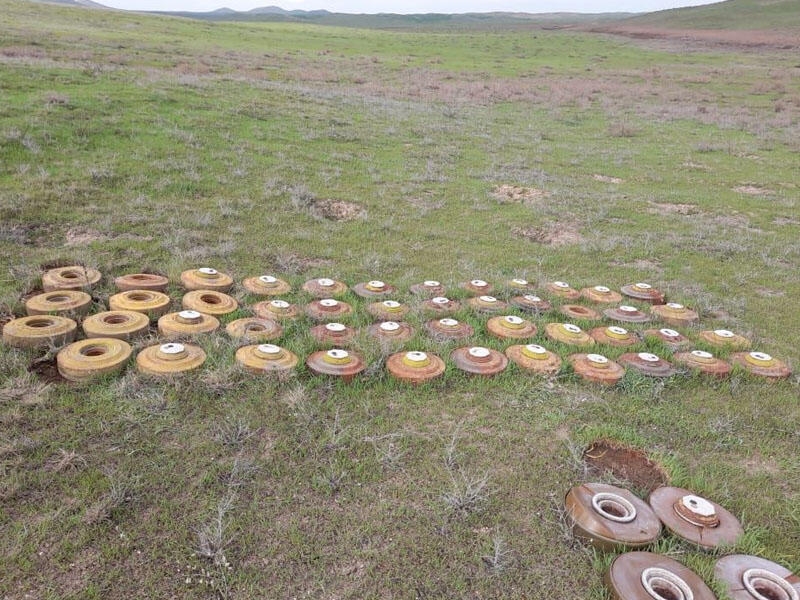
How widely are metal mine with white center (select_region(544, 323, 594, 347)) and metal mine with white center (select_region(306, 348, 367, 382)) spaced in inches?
83.1

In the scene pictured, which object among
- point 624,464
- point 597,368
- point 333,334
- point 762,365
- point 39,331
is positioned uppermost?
point 39,331

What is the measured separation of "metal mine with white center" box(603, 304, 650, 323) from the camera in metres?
6.07

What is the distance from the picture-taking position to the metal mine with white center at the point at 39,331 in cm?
445

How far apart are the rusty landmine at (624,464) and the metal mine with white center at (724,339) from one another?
2.38 meters

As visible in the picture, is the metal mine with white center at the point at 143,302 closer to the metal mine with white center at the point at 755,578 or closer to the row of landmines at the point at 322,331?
the row of landmines at the point at 322,331

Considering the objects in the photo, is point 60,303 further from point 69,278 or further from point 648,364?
point 648,364

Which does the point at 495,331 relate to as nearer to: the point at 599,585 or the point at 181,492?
the point at 599,585

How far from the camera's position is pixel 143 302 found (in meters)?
5.28

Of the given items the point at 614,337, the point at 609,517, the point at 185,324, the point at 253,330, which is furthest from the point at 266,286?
the point at 609,517

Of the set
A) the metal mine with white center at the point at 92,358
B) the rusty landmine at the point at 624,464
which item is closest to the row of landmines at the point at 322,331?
the metal mine with white center at the point at 92,358

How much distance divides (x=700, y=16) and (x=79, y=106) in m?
112

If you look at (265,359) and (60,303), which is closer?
(265,359)

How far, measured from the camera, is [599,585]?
2852mm

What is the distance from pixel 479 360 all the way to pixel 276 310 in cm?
224
